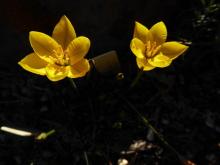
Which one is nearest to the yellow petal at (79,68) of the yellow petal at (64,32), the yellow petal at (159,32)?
the yellow petal at (64,32)

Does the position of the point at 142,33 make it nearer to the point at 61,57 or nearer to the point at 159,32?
the point at 159,32

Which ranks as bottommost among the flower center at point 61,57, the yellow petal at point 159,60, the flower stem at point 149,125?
the flower stem at point 149,125

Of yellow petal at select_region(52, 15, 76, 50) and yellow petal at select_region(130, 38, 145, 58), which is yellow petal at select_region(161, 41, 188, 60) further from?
yellow petal at select_region(52, 15, 76, 50)

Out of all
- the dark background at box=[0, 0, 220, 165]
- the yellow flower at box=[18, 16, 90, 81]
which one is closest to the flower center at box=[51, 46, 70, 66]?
the yellow flower at box=[18, 16, 90, 81]

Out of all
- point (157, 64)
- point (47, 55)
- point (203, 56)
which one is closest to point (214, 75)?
point (203, 56)

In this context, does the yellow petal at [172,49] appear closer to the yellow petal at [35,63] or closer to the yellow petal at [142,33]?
the yellow petal at [142,33]
